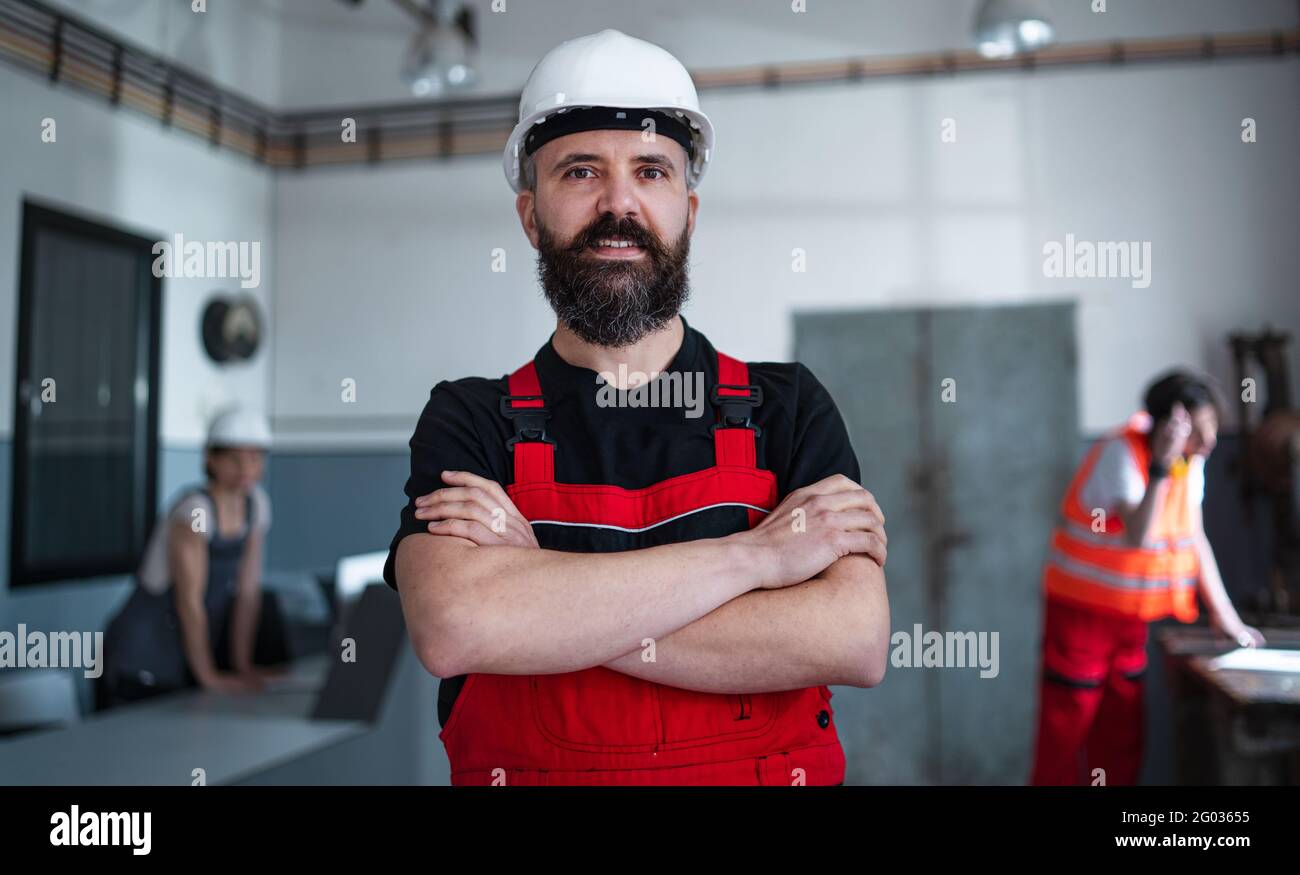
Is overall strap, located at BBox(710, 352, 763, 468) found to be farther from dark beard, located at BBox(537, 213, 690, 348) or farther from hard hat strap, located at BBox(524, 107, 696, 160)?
hard hat strap, located at BBox(524, 107, 696, 160)

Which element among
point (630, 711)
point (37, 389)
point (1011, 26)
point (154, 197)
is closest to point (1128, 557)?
point (1011, 26)

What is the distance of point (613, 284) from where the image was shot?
1.25m

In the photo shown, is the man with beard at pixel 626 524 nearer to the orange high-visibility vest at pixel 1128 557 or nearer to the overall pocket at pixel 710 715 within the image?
the overall pocket at pixel 710 715

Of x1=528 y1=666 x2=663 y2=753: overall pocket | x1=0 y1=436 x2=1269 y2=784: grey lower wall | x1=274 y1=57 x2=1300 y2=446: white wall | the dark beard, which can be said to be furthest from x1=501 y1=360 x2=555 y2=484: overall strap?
x1=274 y1=57 x2=1300 y2=446: white wall

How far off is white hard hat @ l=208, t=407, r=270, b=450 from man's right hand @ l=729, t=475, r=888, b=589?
2.99 meters

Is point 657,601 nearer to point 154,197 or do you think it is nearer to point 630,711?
point 630,711

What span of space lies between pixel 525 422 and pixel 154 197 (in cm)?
419

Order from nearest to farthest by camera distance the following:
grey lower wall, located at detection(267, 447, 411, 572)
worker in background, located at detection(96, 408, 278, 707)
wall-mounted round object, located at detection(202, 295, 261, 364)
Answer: worker in background, located at detection(96, 408, 278, 707) → wall-mounted round object, located at detection(202, 295, 261, 364) → grey lower wall, located at detection(267, 447, 411, 572)

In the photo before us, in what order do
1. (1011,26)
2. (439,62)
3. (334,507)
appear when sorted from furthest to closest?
(334,507)
(439,62)
(1011,26)

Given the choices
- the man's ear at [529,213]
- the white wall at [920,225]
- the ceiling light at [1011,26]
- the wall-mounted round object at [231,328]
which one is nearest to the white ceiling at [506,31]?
the white wall at [920,225]

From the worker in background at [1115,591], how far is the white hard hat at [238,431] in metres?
2.82

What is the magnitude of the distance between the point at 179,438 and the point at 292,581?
98 cm

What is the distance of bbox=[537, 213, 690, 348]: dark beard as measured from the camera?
1.24 meters
